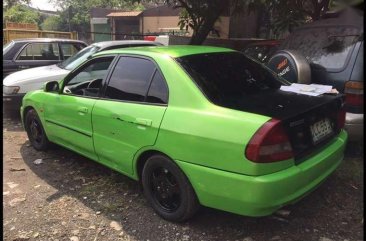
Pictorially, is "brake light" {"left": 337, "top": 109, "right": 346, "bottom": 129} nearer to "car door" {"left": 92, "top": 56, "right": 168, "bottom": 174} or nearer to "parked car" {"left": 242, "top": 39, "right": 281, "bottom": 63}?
"car door" {"left": 92, "top": 56, "right": 168, "bottom": 174}

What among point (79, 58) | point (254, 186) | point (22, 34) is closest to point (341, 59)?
point (254, 186)

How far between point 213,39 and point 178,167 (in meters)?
7.69

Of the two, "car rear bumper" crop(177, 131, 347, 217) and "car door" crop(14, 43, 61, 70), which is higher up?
"car door" crop(14, 43, 61, 70)

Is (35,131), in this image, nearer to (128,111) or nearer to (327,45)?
(128,111)

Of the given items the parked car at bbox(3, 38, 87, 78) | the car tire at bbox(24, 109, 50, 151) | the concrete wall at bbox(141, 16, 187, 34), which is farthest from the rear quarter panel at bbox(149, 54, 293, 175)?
the concrete wall at bbox(141, 16, 187, 34)

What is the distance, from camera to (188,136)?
302cm

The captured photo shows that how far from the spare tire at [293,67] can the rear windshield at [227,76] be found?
44 centimetres

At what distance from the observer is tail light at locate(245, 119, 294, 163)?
8.88 ft

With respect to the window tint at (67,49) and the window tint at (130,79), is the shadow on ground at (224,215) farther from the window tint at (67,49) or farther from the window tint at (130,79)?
the window tint at (67,49)

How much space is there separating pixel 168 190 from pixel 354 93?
7.54 feet

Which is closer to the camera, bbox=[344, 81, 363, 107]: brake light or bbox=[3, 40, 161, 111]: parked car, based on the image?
bbox=[344, 81, 363, 107]: brake light

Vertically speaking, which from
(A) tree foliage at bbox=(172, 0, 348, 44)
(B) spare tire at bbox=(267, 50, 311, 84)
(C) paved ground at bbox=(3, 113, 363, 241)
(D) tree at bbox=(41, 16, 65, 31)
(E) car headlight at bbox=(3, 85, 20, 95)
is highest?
(D) tree at bbox=(41, 16, 65, 31)

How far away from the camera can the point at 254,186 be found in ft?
8.95

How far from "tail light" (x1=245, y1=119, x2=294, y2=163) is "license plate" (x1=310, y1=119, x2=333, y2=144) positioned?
0.48 metres
